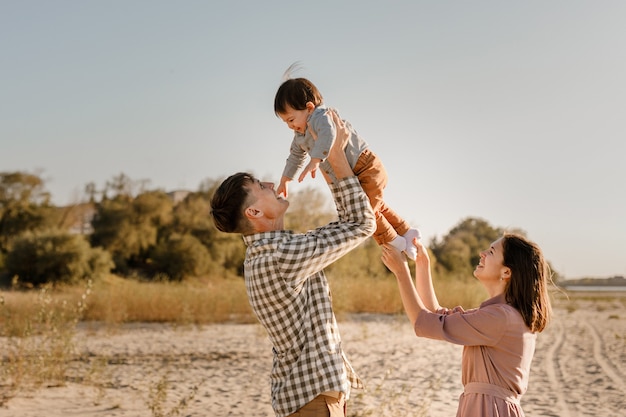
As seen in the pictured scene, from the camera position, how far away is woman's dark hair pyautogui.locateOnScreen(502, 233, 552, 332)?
117 inches

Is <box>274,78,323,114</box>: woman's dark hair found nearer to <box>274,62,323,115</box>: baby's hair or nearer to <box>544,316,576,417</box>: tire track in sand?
<box>274,62,323,115</box>: baby's hair

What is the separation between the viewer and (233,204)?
2.86 metres

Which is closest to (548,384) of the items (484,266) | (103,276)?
(484,266)

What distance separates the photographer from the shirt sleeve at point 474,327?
2918mm

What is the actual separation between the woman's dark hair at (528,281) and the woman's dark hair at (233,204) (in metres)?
1.16

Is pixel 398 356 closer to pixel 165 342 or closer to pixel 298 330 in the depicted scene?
pixel 165 342

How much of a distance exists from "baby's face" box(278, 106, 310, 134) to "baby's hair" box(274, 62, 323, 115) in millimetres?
19

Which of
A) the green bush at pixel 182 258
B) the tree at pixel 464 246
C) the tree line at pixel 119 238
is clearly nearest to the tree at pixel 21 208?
the tree line at pixel 119 238

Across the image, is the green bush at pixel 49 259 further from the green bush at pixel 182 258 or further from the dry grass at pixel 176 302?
the green bush at pixel 182 258

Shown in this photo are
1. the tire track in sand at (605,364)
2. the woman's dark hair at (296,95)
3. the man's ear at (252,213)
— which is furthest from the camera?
the tire track in sand at (605,364)

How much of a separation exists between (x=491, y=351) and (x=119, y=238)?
24.4 metres

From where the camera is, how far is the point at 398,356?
13336 millimetres

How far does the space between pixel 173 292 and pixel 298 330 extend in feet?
52.7

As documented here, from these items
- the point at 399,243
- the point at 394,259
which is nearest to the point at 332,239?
the point at 394,259
